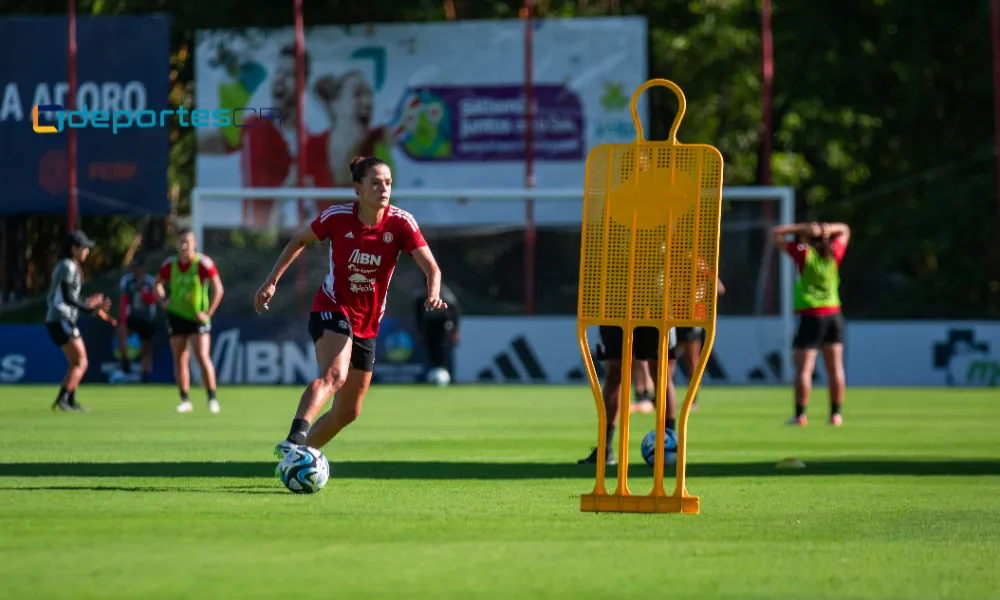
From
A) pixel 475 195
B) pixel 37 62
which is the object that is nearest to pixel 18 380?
pixel 37 62

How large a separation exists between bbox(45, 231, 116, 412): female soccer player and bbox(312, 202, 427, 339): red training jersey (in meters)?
10.9

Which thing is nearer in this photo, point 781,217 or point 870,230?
point 781,217

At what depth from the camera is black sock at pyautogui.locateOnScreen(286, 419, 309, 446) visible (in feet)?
35.1

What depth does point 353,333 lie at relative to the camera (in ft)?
36.5

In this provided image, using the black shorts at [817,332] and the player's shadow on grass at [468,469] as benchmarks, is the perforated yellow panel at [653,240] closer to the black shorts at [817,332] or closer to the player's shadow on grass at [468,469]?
the player's shadow on grass at [468,469]

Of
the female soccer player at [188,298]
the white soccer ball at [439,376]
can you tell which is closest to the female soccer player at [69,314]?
the female soccer player at [188,298]

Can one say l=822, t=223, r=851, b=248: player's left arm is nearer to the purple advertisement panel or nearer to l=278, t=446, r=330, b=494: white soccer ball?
l=278, t=446, r=330, b=494: white soccer ball

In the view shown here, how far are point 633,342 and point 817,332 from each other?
6.33 metres

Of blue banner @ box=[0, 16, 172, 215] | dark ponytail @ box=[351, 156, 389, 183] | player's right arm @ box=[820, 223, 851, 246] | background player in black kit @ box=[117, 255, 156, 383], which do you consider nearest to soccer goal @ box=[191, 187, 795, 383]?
blue banner @ box=[0, 16, 172, 215]

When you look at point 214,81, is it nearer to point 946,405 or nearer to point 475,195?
point 475,195

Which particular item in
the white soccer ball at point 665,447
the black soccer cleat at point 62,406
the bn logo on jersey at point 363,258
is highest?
the bn logo on jersey at point 363,258

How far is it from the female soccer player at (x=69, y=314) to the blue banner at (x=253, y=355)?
30.2ft

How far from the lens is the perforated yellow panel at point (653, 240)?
31.1ft

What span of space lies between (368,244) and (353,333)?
0.54m
